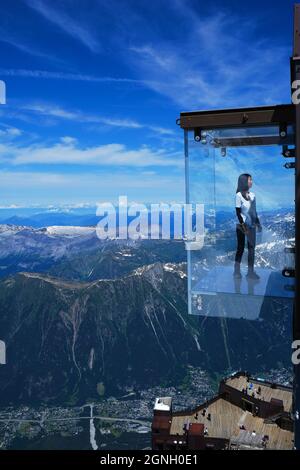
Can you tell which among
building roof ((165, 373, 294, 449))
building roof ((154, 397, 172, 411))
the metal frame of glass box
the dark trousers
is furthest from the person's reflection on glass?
building roof ((154, 397, 172, 411))

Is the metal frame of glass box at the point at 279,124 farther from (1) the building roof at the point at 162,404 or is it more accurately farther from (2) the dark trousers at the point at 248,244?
(1) the building roof at the point at 162,404

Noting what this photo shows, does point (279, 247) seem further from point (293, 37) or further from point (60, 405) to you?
point (60, 405)

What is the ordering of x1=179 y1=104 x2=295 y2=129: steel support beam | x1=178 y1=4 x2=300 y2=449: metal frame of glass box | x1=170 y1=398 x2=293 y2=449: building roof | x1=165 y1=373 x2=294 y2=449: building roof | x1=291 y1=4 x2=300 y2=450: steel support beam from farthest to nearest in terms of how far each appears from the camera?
x1=170 y1=398 x2=293 y2=449: building roof, x1=165 y1=373 x2=294 y2=449: building roof, x1=179 y1=104 x2=295 y2=129: steel support beam, x1=178 y1=4 x2=300 y2=449: metal frame of glass box, x1=291 y1=4 x2=300 y2=450: steel support beam

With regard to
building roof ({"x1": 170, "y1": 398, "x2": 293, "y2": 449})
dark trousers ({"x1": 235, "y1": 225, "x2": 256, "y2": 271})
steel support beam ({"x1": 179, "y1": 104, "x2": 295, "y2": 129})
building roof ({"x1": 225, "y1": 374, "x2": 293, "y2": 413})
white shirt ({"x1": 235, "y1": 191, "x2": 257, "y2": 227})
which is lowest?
building roof ({"x1": 170, "y1": 398, "x2": 293, "y2": 449})

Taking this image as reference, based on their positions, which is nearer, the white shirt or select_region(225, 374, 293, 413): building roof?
the white shirt

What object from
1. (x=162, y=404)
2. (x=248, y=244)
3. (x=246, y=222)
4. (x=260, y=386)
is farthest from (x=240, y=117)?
(x=260, y=386)

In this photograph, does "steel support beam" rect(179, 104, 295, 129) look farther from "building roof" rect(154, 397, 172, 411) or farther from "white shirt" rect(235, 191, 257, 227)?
"building roof" rect(154, 397, 172, 411)

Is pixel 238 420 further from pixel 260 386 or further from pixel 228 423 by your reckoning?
pixel 260 386
